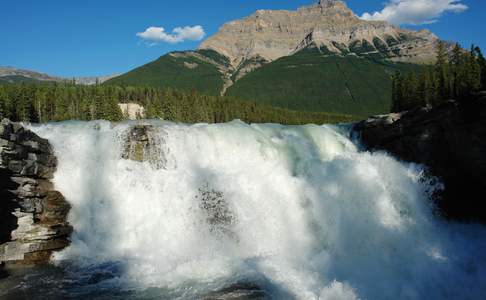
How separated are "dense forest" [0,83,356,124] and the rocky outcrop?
2651 inches

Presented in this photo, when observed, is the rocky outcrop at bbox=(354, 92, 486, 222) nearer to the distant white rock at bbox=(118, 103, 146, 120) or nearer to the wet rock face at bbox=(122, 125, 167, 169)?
the wet rock face at bbox=(122, 125, 167, 169)

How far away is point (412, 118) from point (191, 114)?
248 ft

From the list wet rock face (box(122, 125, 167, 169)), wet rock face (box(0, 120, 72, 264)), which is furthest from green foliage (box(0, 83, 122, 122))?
wet rock face (box(0, 120, 72, 264))

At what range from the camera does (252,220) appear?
2048 cm

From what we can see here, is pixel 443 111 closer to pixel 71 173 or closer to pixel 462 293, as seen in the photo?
pixel 462 293

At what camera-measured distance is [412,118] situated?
2519cm

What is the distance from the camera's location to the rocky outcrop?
2092 cm

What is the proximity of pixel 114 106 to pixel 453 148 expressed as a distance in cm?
7145

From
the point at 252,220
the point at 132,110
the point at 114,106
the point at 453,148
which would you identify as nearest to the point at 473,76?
the point at 453,148

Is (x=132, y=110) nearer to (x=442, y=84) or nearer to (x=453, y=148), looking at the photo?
(x=442, y=84)

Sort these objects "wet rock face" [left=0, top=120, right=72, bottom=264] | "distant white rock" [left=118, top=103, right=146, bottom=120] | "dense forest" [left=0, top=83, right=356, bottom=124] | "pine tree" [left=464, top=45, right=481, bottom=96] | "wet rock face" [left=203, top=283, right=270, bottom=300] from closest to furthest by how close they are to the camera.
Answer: "wet rock face" [left=203, top=283, right=270, bottom=300] < "wet rock face" [left=0, top=120, right=72, bottom=264] < "pine tree" [left=464, top=45, right=481, bottom=96] < "dense forest" [left=0, top=83, right=356, bottom=124] < "distant white rock" [left=118, top=103, right=146, bottom=120]

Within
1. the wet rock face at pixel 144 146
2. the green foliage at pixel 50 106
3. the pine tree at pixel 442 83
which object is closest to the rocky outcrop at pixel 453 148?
the wet rock face at pixel 144 146

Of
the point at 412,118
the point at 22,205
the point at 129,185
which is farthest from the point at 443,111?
the point at 22,205

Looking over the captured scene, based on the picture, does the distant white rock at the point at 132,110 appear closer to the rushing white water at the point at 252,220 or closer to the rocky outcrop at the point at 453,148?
the rushing white water at the point at 252,220
